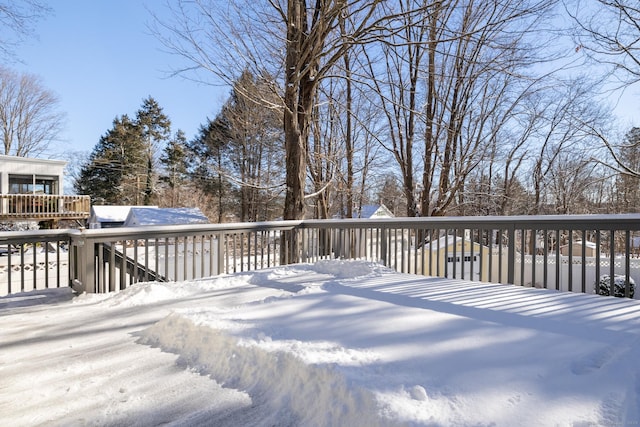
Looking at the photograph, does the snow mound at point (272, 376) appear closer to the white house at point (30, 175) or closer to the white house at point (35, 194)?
the white house at point (35, 194)

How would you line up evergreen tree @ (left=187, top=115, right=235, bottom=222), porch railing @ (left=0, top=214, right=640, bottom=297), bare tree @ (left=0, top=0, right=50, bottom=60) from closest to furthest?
porch railing @ (left=0, top=214, right=640, bottom=297), bare tree @ (left=0, top=0, right=50, bottom=60), evergreen tree @ (left=187, top=115, right=235, bottom=222)

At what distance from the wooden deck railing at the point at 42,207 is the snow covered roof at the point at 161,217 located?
2254 mm

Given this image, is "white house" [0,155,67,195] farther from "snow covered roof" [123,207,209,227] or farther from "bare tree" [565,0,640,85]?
"bare tree" [565,0,640,85]

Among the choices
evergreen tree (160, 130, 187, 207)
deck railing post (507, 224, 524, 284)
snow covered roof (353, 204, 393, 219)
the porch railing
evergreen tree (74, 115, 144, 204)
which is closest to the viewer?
the porch railing

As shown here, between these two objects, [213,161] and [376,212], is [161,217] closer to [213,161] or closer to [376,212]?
[213,161]

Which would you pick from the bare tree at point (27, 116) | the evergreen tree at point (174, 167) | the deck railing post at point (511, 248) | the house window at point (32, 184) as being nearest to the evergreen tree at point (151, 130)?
the evergreen tree at point (174, 167)

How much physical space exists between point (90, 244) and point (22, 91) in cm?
2242

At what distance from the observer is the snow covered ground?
139 cm

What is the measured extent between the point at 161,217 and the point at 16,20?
42.2ft

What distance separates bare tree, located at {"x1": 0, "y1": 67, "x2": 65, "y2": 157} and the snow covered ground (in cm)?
2254

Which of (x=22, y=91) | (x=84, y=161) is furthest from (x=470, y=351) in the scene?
(x=84, y=161)

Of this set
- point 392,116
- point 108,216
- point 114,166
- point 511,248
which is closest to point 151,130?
point 114,166

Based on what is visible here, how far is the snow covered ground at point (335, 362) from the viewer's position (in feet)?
4.55

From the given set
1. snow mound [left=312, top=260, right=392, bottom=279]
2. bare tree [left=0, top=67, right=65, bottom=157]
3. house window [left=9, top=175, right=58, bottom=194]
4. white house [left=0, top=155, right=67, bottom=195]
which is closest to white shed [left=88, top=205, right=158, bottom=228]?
white house [left=0, top=155, right=67, bottom=195]
